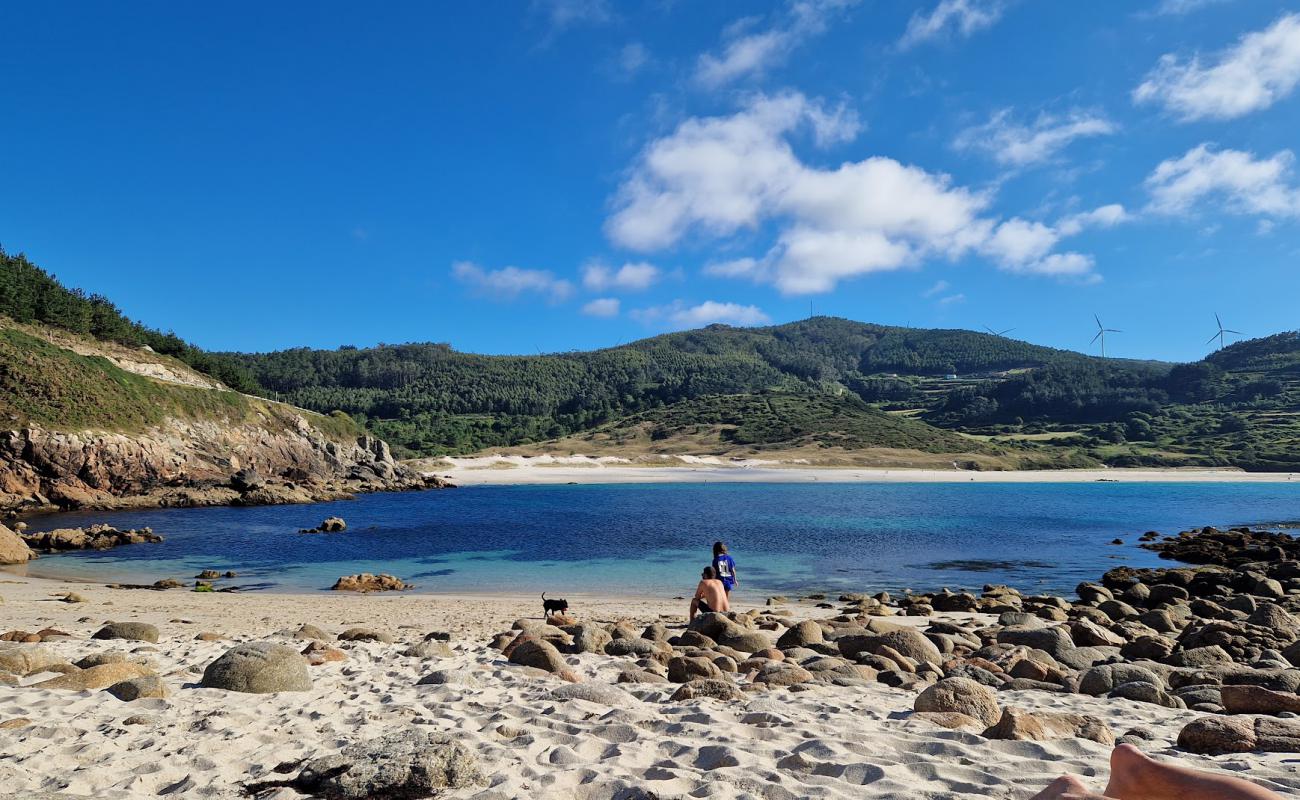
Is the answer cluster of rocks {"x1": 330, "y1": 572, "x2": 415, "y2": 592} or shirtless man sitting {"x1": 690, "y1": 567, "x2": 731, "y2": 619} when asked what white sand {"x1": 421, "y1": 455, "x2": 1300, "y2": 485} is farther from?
shirtless man sitting {"x1": 690, "y1": 567, "x2": 731, "y2": 619}

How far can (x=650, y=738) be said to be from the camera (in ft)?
21.4

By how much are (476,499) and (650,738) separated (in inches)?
2713

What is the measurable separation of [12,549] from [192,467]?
35773 millimetres

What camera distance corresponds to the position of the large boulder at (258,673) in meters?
8.28

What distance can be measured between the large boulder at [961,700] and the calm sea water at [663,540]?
631 inches

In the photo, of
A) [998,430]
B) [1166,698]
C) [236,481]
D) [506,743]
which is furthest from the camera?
[998,430]

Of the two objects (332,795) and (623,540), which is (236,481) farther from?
(332,795)

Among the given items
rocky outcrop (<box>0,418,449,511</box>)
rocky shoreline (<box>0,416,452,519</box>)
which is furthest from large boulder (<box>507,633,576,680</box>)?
rocky outcrop (<box>0,418,449,511</box>)

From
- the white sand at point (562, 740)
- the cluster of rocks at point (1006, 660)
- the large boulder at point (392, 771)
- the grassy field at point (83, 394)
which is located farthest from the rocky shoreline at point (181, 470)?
the large boulder at point (392, 771)

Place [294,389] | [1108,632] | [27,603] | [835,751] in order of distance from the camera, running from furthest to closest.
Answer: [294,389] → [27,603] → [1108,632] → [835,751]

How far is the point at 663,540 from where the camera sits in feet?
124

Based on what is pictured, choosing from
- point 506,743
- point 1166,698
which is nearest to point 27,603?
point 506,743

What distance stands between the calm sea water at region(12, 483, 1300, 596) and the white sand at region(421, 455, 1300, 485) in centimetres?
2607

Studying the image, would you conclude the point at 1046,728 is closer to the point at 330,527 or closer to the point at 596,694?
the point at 596,694
